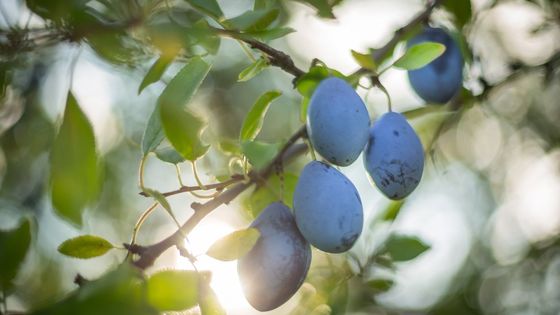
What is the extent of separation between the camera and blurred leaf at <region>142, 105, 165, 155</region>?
1.05 metres

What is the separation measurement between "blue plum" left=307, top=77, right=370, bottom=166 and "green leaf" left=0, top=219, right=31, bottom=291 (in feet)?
1.28

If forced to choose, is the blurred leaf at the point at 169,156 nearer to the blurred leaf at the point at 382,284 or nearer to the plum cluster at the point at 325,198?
the plum cluster at the point at 325,198

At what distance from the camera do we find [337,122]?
988 millimetres

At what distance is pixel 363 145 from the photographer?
3.41 feet

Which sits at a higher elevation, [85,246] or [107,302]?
[107,302]

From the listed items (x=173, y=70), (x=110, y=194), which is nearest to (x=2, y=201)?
(x=110, y=194)

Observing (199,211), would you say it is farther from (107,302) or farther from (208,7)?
(107,302)

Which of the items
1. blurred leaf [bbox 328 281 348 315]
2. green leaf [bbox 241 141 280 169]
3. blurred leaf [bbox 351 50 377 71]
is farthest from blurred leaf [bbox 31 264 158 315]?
blurred leaf [bbox 328 281 348 315]

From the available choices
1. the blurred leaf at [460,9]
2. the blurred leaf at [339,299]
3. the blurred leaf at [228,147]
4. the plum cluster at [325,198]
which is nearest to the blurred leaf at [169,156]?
the plum cluster at [325,198]

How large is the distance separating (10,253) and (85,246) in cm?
26

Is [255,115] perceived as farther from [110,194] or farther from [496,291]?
[496,291]

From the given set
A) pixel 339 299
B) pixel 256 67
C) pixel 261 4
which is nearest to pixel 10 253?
pixel 256 67

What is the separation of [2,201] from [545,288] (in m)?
1.96

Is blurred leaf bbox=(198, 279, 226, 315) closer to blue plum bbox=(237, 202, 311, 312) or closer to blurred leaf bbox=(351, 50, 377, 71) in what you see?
blue plum bbox=(237, 202, 311, 312)
